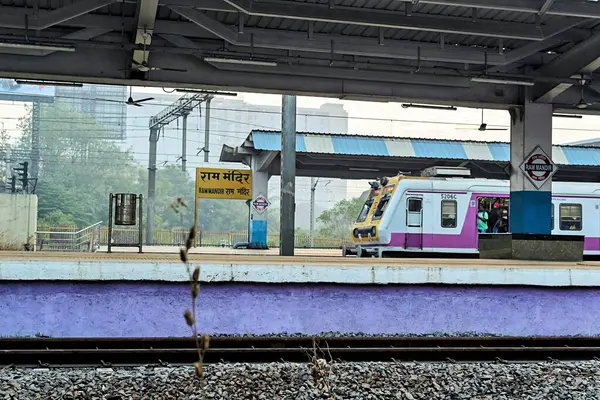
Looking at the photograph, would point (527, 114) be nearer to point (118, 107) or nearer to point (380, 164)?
point (380, 164)

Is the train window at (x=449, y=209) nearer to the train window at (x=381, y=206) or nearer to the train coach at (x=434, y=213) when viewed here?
the train coach at (x=434, y=213)

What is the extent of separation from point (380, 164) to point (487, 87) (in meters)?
11.8

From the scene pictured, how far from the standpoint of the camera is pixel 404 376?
763 cm

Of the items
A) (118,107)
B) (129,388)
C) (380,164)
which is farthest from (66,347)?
→ (118,107)

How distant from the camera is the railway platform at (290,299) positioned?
9852 mm

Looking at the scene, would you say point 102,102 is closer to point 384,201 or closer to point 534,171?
point 384,201

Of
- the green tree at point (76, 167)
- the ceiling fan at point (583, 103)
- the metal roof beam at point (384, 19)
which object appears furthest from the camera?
the green tree at point (76, 167)

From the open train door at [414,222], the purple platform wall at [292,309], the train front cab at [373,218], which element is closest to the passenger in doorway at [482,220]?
the open train door at [414,222]

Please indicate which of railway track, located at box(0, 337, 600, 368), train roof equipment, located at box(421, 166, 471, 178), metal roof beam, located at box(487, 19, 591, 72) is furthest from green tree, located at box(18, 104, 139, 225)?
railway track, located at box(0, 337, 600, 368)

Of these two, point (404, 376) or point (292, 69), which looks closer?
point (404, 376)

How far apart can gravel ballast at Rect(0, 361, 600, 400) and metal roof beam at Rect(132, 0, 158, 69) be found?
707 cm

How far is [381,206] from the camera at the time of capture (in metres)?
22.2

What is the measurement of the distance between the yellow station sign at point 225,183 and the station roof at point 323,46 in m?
12.0

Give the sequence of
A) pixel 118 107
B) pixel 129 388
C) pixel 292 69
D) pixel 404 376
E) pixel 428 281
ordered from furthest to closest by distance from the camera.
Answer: pixel 118 107, pixel 292 69, pixel 428 281, pixel 404 376, pixel 129 388
